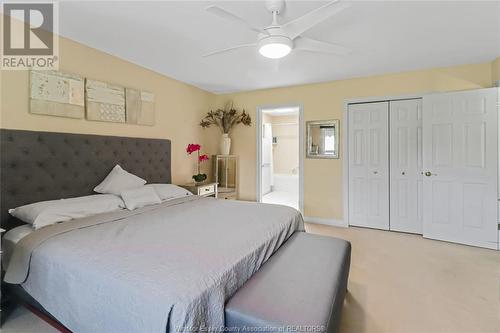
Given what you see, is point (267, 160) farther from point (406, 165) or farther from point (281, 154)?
point (406, 165)

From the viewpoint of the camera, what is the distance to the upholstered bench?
1102 millimetres

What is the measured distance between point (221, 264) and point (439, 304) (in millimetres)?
1933

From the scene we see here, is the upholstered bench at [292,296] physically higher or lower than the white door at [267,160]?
lower

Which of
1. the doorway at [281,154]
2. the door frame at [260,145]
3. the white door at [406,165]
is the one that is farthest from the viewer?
the doorway at [281,154]

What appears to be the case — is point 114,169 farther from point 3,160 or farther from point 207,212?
point 207,212

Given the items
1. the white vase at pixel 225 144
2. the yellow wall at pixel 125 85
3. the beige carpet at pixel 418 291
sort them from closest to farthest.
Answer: the beige carpet at pixel 418 291
the yellow wall at pixel 125 85
the white vase at pixel 225 144

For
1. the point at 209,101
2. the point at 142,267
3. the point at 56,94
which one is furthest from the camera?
the point at 209,101

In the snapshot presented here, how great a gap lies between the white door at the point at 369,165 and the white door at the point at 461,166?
53 centimetres

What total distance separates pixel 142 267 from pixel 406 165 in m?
3.81

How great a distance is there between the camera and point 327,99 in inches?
158

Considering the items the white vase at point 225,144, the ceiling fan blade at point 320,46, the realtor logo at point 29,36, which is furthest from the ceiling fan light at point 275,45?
the white vase at point 225,144

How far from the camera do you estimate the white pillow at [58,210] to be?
181cm

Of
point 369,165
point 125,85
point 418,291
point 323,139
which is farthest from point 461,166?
point 125,85

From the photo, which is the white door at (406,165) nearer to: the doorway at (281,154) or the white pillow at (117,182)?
the doorway at (281,154)
